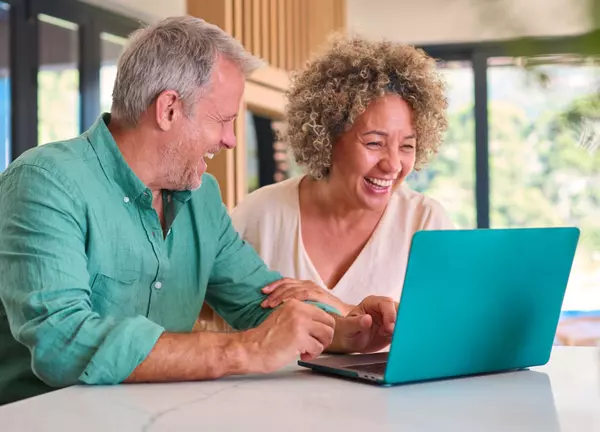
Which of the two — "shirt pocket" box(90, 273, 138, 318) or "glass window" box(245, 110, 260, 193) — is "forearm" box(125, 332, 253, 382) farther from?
"glass window" box(245, 110, 260, 193)

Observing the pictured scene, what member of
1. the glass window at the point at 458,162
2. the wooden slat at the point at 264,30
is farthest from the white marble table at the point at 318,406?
the glass window at the point at 458,162

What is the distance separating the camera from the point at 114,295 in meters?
1.54

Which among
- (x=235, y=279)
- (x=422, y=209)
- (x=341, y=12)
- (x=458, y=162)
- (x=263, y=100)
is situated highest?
(x=341, y=12)

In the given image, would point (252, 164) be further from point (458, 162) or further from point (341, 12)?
point (458, 162)

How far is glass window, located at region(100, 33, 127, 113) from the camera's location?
5020mm

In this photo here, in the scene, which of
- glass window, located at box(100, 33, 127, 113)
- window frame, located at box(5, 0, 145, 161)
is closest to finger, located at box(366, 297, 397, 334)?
window frame, located at box(5, 0, 145, 161)

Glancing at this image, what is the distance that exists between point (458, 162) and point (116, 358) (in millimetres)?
4757

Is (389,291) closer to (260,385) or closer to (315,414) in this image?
(260,385)

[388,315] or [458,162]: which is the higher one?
[458,162]

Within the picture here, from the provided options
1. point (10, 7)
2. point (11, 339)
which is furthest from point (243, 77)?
point (10, 7)

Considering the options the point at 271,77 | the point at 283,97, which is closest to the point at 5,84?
the point at 271,77

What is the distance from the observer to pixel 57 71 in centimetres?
470

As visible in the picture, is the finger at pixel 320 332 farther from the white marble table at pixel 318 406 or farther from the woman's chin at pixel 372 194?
the woman's chin at pixel 372 194

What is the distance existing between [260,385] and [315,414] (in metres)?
0.23
